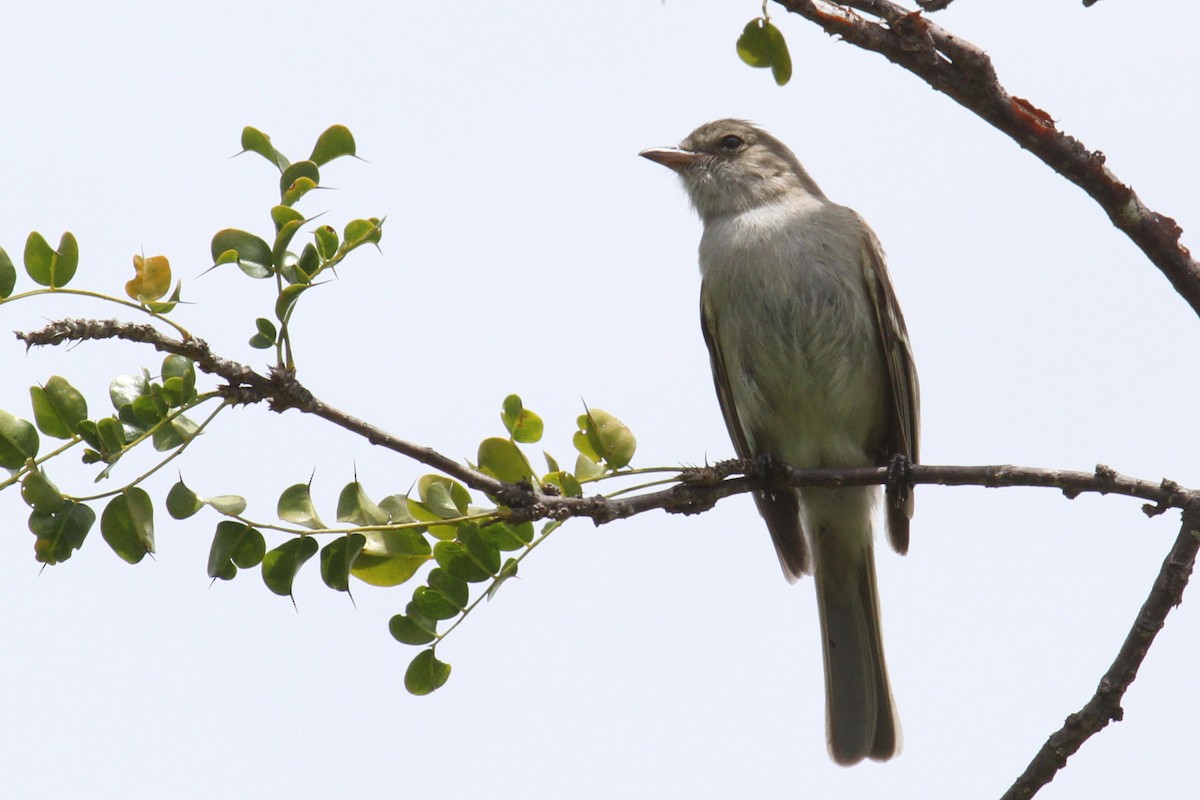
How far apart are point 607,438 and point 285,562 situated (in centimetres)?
100

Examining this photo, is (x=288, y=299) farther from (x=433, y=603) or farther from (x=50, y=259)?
(x=433, y=603)

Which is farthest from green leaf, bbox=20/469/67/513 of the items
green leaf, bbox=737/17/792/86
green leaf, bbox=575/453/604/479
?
green leaf, bbox=737/17/792/86

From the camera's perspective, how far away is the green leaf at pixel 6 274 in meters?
2.72

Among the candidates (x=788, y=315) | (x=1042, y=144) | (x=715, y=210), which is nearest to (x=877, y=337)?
(x=788, y=315)

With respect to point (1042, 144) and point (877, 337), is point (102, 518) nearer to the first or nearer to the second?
point (1042, 144)

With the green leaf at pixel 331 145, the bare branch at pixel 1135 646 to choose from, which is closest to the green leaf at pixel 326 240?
the green leaf at pixel 331 145

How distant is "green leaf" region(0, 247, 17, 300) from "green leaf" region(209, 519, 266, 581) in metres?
0.73

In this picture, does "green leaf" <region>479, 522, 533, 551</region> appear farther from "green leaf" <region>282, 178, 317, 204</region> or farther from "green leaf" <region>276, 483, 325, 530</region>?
"green leaf" <region>282, 178, 317, 204</region>

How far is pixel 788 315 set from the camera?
19.5 feet

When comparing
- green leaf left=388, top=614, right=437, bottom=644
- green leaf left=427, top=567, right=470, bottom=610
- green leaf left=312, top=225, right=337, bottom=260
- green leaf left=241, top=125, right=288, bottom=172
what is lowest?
green leaf left=388, top=614, right=437, bottom=644

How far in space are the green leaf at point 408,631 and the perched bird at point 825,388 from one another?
2.83 metres

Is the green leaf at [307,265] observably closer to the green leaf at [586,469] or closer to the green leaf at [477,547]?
the green leaf at [477,547]

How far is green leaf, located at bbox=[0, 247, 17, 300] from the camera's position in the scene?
2717 millimetres

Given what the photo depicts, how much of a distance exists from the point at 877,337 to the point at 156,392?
4049 millimetres
